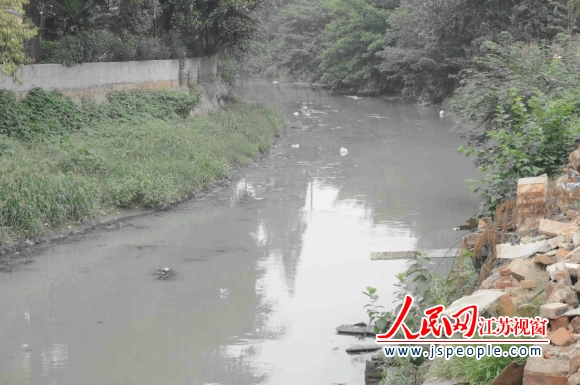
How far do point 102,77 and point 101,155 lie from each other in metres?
4.96

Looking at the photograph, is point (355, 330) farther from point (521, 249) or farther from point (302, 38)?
point (302, 38)

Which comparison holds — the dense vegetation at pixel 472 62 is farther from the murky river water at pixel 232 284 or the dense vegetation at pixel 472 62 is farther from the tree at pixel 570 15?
the murky river water at pixel 232 284

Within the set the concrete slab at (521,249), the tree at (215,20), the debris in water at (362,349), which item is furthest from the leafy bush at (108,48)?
the concrete slab at (521,249)

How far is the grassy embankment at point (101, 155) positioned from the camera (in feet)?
40.5

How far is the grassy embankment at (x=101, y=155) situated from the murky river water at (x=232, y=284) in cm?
62

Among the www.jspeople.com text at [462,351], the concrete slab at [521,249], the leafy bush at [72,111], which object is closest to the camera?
the www.jspeople.com text at [462,351]

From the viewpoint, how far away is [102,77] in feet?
63.2

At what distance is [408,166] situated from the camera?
1983 centimetres

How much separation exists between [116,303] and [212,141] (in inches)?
381

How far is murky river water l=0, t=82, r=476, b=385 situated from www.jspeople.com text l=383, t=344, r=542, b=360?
1.67m

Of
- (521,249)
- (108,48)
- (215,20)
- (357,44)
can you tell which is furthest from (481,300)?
(357,44)

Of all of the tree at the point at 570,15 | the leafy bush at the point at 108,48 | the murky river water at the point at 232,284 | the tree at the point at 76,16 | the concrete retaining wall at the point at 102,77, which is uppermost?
the tree at the point at 570,15

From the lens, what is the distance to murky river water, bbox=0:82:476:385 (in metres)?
7.99

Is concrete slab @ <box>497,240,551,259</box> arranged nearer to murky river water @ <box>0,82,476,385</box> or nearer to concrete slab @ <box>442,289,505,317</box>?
concrete slab @ <box>442,289,505,317</box>
